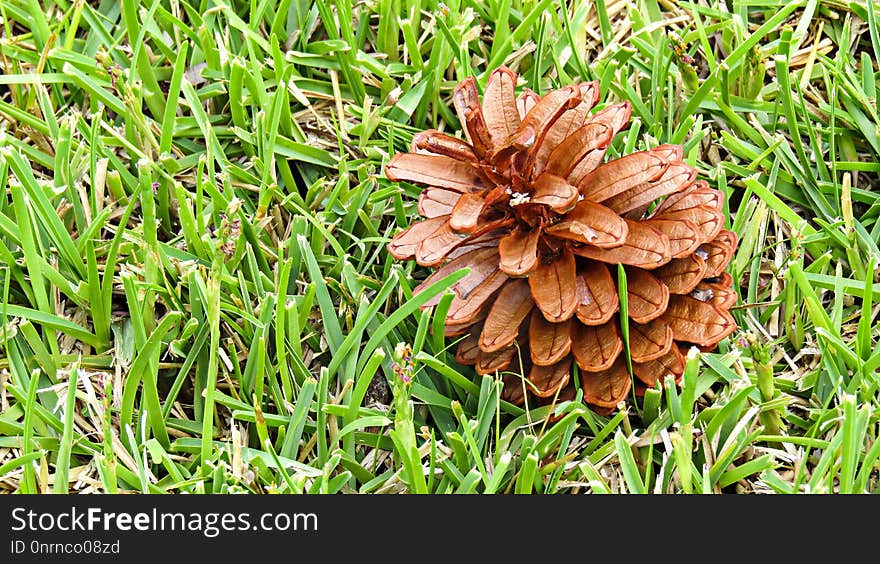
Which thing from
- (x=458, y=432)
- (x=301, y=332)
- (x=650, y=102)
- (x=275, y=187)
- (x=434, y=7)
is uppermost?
(x=434, y=7)

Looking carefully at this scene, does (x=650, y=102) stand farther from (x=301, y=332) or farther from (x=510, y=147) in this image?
(x=301, y=332)

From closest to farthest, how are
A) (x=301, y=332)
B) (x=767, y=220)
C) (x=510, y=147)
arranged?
(x=510, y=147), (x=301, y=332), (x=767, y=220)

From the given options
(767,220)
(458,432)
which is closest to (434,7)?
(767,220)

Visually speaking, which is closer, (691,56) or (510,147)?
(510,147)
